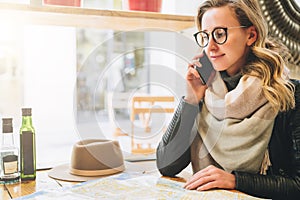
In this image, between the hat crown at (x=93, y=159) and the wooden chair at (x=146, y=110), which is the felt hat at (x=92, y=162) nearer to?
the hat crown at (x=93, y=159)

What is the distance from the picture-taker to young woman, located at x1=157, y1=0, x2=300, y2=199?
3.73 ft

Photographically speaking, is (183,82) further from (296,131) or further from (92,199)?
(92,199)

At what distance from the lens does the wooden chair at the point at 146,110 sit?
5.00 feet

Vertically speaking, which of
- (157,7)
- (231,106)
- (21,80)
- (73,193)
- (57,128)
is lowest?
(73,193)

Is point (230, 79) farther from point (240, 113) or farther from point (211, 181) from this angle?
point (211, 181)

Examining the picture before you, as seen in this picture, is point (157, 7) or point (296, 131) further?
point (157, 7)

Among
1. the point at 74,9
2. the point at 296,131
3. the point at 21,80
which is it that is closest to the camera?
the point at 296,131

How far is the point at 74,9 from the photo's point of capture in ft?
4.12

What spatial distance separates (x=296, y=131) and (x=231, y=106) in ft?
0.73

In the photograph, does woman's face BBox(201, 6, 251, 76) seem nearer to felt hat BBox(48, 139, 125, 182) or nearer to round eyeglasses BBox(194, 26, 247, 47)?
round eyeglasses BBox(194, 26, 247, 47)

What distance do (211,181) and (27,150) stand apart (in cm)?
61

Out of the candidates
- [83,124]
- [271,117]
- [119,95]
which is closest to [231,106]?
[271,117]

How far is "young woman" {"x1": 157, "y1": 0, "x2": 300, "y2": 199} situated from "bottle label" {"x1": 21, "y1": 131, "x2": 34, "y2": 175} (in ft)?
1.42

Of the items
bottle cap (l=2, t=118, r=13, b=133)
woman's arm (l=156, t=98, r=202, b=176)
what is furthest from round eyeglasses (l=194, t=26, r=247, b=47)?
bottle cap (l=2, t=118, r=13, b=133)
